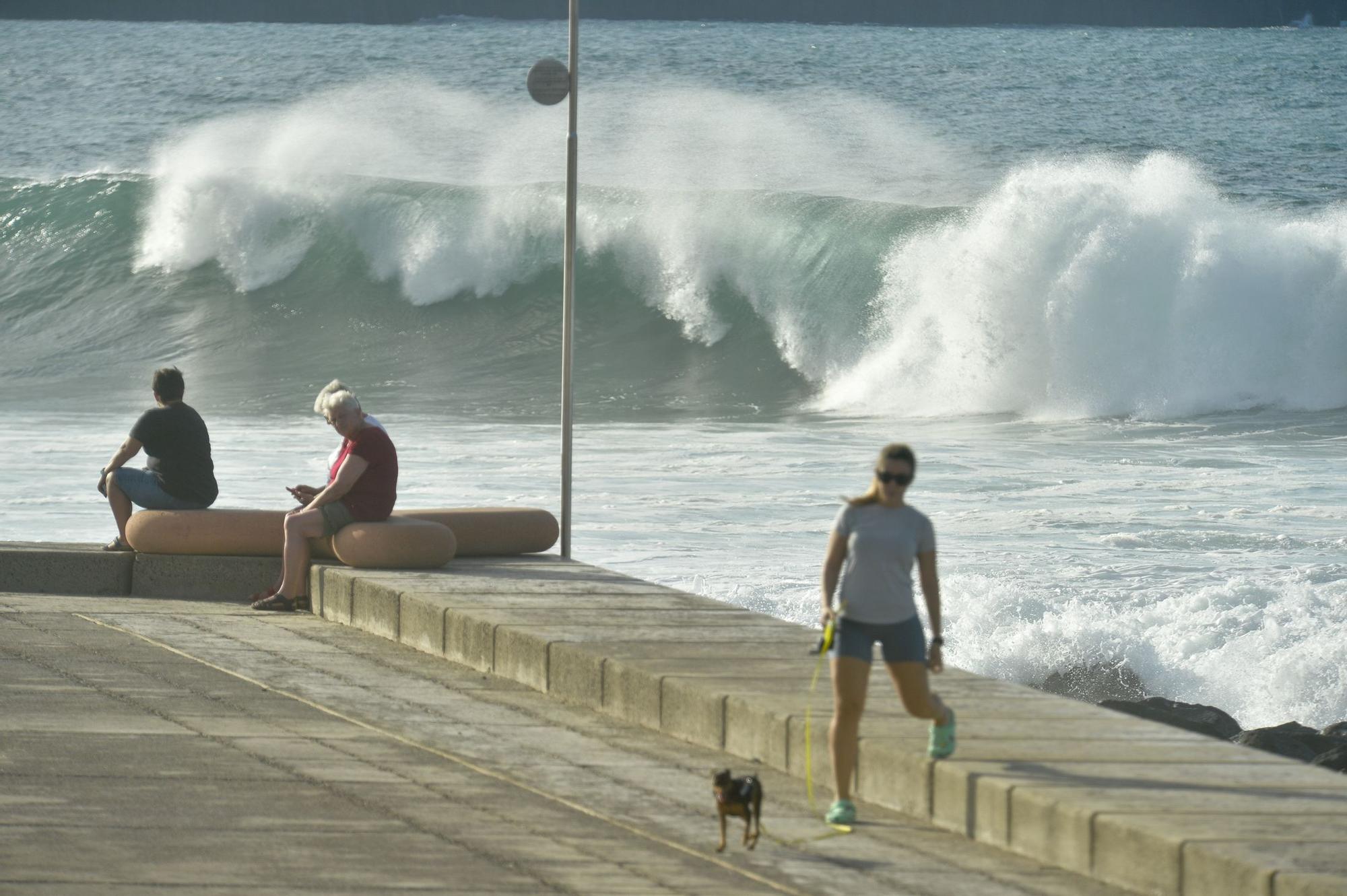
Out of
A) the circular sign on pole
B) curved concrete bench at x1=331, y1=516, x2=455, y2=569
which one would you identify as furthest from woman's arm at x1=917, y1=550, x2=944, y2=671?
the circular sign on pole

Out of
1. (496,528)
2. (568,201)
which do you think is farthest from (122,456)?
(568,201)

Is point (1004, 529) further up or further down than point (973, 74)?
further down

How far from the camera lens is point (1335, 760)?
7.64m

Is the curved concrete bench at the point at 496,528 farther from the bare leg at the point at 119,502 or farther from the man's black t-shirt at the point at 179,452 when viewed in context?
the bare leg at the point at 119,502

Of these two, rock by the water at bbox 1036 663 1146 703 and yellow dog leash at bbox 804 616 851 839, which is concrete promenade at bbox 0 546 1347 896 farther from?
rock by the water at bbox 1036 663 1146 703

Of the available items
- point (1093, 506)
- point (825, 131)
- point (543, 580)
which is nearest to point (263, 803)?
point (543, 580)

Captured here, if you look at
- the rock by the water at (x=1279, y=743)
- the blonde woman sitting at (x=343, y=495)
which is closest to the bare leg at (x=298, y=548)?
the blonde woman sitting at (x=343, y=495)

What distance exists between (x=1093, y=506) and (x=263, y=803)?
1090 centimetres

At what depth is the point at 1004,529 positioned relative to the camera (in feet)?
46.5

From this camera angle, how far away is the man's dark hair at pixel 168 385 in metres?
10.0

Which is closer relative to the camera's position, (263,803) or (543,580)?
(263,803)

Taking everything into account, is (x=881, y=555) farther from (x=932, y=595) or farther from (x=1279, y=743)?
(x=1279, y=743)

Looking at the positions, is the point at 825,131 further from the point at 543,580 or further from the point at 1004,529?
the point at 543,580

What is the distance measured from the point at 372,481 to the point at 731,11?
104 m
